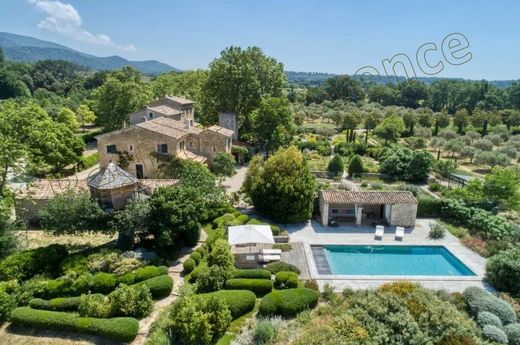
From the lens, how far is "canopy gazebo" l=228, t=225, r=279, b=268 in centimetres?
2384

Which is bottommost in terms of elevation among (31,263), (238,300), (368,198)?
(238,300)

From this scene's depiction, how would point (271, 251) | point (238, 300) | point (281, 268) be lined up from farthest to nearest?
point (271, 251)
point (281, 268)
point (238, 300)

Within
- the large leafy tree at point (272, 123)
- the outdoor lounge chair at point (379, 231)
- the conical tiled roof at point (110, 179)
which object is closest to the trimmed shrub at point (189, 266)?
the conical tiled roof at point (110, 179)

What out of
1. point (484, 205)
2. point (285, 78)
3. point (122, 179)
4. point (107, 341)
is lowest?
point (107, 341)

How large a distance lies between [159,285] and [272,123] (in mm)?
31860

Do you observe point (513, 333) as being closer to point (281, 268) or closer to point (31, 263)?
point (281, 268)

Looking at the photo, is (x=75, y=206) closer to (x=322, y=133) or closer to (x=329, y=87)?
(x=322, y=133)

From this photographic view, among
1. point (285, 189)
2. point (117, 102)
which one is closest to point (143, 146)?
point (285, 189)

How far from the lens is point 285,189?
2930cm

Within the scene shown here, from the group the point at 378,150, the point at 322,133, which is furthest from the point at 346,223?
the point at 322,133

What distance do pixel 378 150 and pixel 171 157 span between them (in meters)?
32.4

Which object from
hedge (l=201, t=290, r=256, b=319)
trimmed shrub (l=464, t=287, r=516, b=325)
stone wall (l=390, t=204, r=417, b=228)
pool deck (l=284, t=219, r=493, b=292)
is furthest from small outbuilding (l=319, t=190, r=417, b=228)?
hedge (l=201, t=290, r=256, b=319)

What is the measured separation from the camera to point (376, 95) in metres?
125

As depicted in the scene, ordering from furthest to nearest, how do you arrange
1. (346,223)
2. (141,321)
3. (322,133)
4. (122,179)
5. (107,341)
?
(322,133)
(346,223)
(122,179)
(141,321)
(107,341)
